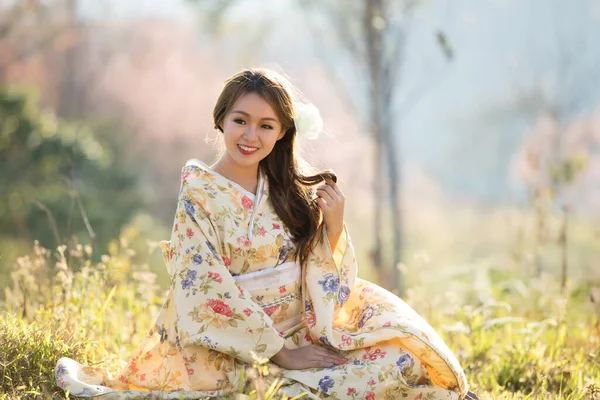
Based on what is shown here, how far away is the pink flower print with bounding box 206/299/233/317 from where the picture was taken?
2.58m

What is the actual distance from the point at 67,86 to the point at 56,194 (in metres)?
9.20

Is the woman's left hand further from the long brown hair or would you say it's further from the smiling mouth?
the smiling mouth

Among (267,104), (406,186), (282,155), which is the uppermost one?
(267,104)

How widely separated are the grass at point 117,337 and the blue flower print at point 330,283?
18.6 inches

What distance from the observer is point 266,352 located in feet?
8.53

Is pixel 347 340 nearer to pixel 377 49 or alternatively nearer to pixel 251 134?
pixel 251 134

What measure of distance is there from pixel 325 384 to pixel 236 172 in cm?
88

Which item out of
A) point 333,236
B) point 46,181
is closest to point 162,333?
point 333,236

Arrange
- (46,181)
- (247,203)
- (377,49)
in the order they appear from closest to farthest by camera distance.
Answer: (247,203)
(377,49)
(46,181)

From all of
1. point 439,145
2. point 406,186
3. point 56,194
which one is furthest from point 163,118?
point 439,145

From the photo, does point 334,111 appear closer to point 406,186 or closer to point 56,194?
point 406,186

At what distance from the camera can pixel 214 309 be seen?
2.58 metres

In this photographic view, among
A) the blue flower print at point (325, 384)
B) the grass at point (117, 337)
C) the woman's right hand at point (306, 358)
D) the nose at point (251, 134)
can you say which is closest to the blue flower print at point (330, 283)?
the woman's right hand at point (306, 358)

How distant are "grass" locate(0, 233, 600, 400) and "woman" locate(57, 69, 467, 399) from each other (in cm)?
20
